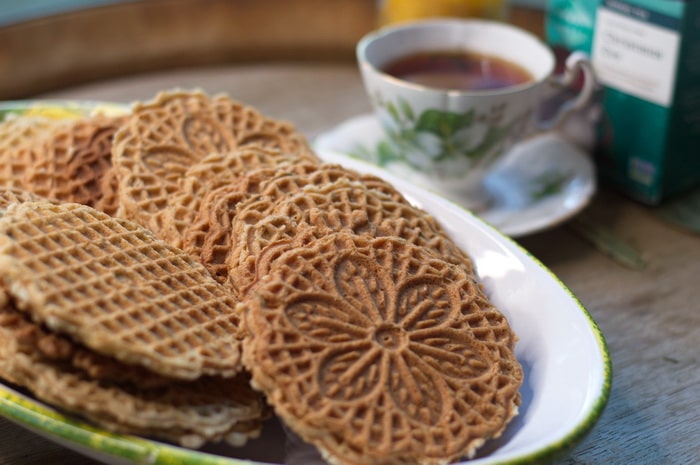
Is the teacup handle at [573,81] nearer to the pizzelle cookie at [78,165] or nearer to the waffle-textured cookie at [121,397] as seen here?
the pizzelle cookie at [78,165]

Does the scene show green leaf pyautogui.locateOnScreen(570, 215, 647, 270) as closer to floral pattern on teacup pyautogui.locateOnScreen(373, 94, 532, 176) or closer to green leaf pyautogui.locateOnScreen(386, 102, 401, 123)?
floral pattern on teacup pyautogui.locateOnScreen(373, 94, 532, 176)

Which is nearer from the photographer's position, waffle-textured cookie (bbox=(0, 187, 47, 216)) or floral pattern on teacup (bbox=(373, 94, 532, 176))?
waffle-textured cookie (bbox=(0, 187, 47, 216))

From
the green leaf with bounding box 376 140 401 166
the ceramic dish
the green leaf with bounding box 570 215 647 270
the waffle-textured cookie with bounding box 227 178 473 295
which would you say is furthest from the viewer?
the green leaf with bounding box 376 140 401 166

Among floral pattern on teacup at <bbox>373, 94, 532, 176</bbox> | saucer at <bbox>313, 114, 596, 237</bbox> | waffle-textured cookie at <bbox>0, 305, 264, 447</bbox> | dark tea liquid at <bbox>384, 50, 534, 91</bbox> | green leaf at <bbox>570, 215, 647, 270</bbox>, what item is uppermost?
waffle-textured cookie at <bbox>0, 305, 264, 447</bbox>

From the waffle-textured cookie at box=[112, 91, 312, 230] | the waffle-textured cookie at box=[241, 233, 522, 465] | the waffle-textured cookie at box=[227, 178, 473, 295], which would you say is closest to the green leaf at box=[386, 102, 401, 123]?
the waffle-textured cookie at box=[112, 91, 312, 230]

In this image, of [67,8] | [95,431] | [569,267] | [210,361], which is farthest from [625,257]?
[67,8]

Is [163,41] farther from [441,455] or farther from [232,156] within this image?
[441,455]

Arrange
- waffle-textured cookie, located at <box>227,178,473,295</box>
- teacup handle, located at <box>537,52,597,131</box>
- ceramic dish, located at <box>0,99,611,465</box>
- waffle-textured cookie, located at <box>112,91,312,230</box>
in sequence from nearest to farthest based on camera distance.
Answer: ceramic dish, located at <box>0,99,611,465</box>
waffle-textured cookie, located at <box>227,178,473,295</box>
waffle-textured cookie, located at <box>112,91,312,230</box>
teacup handle, located at <box>537,52,597,131</box>

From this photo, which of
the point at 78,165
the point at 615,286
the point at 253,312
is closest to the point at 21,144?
the point at 78,165

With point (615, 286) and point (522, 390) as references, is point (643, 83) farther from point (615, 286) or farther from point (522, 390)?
point (522, 390)
